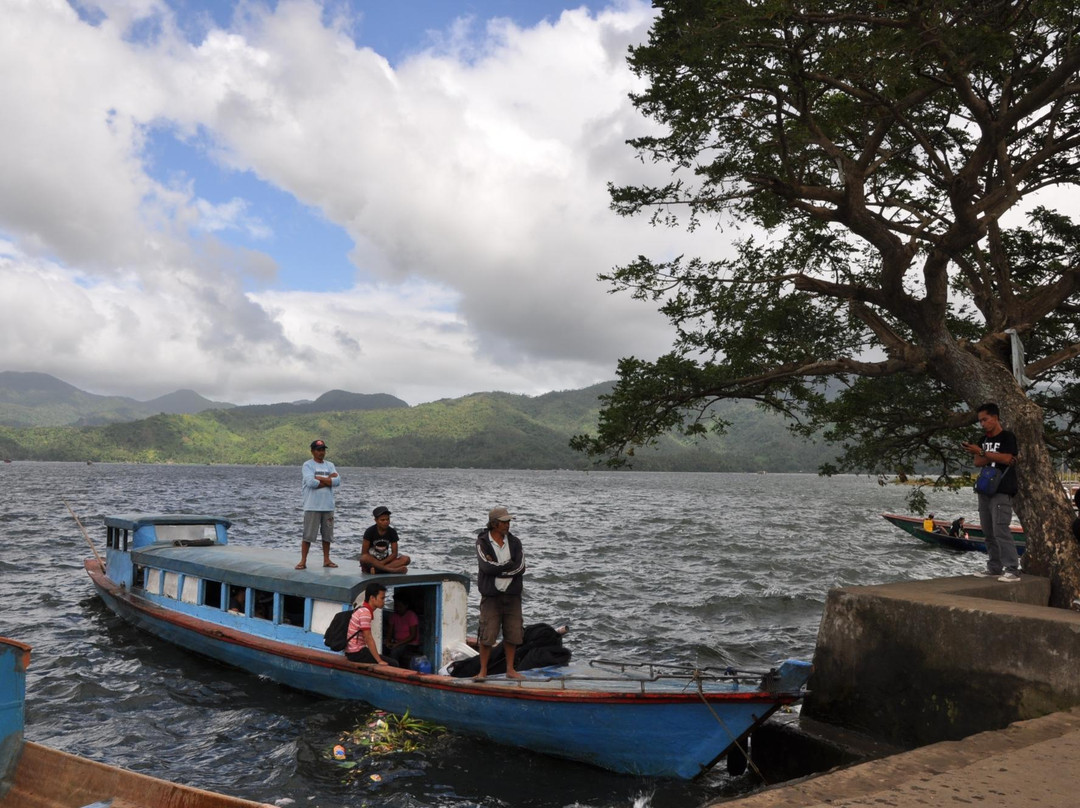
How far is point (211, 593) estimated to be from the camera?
14945 millimetres

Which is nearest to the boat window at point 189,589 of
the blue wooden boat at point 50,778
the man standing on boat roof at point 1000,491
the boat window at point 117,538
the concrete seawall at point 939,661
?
the boat window at point 117,538

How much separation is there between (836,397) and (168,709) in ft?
45.9

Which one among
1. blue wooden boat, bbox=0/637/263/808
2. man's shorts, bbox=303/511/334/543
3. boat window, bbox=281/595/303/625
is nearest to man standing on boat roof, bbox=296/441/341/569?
man's shorts, bbox=303/511/334/543

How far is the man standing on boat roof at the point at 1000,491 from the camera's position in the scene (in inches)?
379

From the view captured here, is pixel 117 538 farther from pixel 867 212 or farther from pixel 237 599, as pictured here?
pixel 867 212

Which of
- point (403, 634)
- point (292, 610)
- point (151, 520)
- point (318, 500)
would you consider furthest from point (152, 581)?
point (403, 634)

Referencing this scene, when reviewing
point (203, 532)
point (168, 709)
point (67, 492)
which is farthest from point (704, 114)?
point (67, 492)

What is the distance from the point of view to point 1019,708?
7.05 m

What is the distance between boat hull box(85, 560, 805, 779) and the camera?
8.52 metres

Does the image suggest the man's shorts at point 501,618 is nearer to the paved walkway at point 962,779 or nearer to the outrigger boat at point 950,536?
the paved walkway at point 962,779

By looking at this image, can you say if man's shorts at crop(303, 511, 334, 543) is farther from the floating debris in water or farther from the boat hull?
the floating debris in water

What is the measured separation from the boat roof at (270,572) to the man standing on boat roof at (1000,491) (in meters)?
7.70

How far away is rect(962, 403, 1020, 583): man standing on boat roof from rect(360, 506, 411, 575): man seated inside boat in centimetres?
851

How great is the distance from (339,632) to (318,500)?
2542mm
